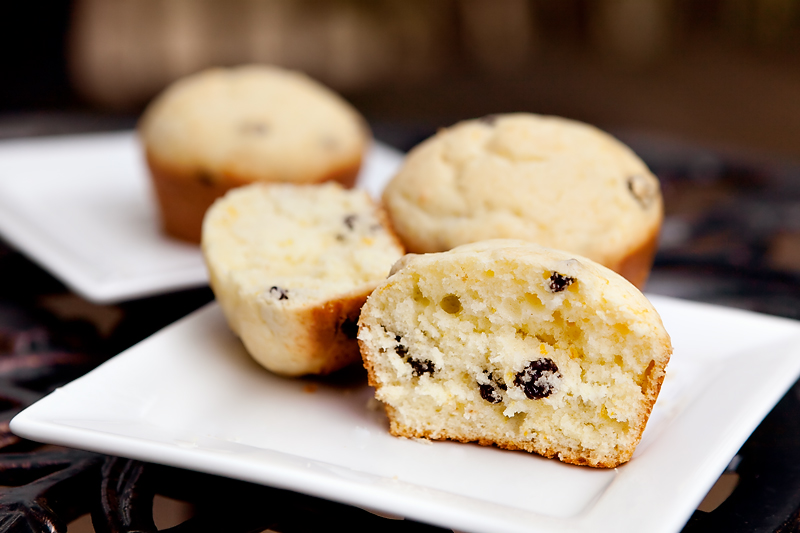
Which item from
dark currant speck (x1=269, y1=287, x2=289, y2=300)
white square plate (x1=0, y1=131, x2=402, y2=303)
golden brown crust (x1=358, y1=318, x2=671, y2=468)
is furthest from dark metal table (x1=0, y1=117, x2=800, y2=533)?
dark currant speck (x1=269, y1=287, x2=289, y2=300)

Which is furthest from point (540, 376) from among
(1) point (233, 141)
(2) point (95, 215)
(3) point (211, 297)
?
(2) point (95, 215)

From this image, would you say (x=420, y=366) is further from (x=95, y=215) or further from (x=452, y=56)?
(x=452, y=56)

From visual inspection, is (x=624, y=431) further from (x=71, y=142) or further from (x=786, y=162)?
(x=71, y=142)

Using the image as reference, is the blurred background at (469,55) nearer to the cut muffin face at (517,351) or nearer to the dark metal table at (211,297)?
the dark metal table at (211,297)

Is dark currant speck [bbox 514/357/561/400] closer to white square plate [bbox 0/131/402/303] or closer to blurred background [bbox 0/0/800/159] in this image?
white square plate [bbox 0/131/402/303]

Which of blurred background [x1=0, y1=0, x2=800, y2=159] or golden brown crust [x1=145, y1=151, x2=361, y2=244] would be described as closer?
golden brown crust [x1=145, y1=151, x2=361, y2=244]

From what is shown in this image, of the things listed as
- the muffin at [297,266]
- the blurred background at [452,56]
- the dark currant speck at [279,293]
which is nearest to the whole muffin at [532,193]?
the muffin at [297,266]

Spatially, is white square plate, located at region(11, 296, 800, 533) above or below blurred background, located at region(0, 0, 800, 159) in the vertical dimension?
above
